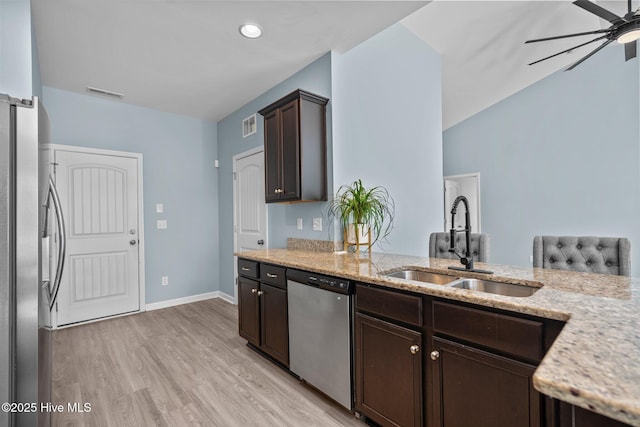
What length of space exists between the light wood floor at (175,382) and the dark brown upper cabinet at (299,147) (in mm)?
1492

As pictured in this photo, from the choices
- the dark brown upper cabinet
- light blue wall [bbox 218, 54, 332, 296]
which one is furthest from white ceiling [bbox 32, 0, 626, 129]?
the dark brown upper cabinet

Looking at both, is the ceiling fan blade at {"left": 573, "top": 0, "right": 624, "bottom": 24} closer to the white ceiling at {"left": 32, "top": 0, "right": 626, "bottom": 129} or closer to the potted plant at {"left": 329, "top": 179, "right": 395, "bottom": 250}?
the white ceiling at {"left": 32, "top": 0, "right": 626, "bottom": 129}

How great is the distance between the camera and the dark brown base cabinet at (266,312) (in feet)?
7.88

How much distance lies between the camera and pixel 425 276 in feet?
6.63

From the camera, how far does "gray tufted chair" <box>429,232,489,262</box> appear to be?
2348mm

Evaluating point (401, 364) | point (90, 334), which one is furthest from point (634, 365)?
point (90, 334)

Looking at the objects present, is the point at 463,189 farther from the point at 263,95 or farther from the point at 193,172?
the point at 193,172

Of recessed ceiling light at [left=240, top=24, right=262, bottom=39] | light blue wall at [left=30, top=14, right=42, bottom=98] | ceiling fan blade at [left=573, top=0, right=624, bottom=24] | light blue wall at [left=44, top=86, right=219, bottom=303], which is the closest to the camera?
light blue wall at [left=30, top=14, right=42, bottom=98]

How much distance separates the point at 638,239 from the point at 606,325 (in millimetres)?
5015

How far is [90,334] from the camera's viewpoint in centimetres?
327

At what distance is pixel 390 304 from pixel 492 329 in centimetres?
50

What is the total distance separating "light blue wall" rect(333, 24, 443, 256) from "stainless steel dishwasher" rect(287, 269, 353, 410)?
3.78ft

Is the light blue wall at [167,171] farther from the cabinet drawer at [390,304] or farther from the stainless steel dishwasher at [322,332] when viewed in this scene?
the cabinet drawer at [390,304]

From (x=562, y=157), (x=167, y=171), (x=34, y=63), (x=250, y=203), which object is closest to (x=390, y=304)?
(x=250, y=203)
